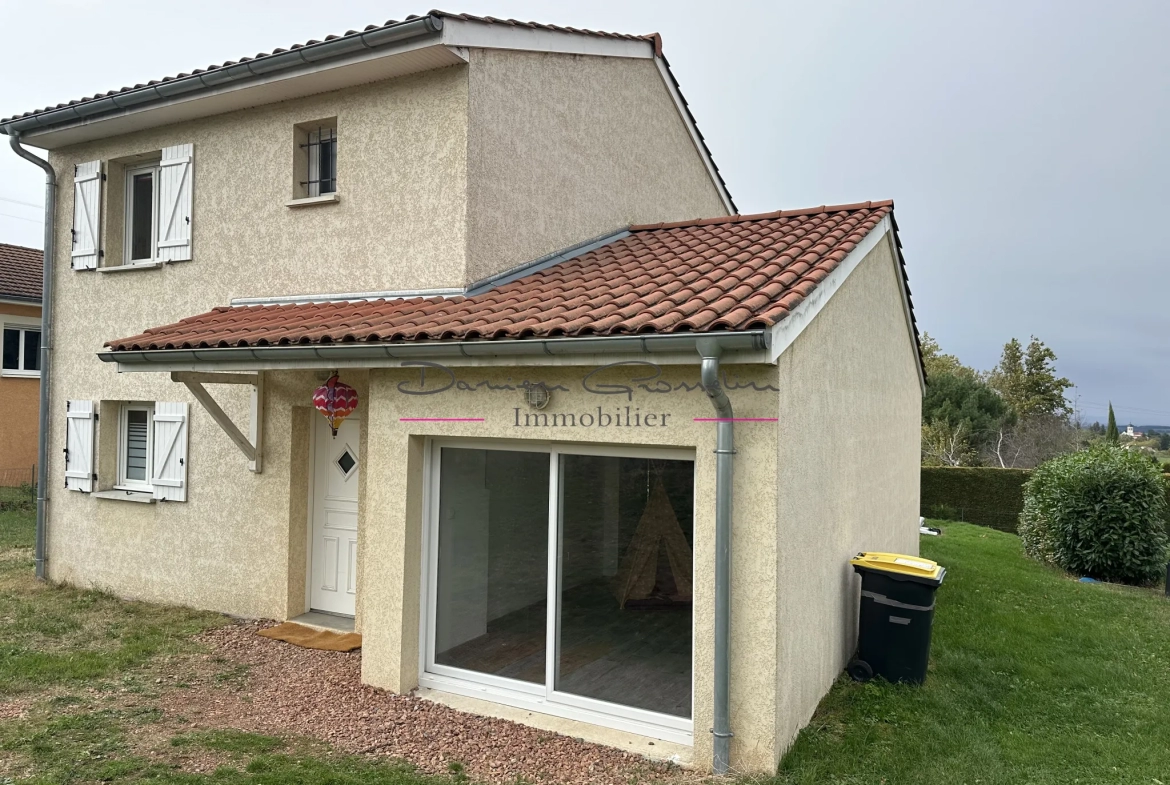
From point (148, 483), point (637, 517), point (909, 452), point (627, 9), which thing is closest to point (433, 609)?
point (637, 517)

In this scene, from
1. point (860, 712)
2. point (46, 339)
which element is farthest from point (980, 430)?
point (46, 339)

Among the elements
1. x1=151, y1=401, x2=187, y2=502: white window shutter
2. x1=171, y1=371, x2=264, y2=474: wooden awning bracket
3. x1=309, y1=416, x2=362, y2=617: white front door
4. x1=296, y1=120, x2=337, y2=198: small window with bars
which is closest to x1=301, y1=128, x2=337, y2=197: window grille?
x1=296, y1=120, x2=337, y2=198: small window with bars

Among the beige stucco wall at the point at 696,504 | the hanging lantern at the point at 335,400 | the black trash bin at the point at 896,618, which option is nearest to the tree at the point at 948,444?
the black trash bin at the point at 896,618

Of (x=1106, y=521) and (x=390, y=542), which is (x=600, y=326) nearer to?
(x=390, y=542)

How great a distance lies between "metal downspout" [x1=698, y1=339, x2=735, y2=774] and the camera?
5.11 metres

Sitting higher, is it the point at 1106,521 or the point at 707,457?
the point at 707,457

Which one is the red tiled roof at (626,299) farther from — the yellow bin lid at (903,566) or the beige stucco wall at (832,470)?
the yellow bin lid at (903,566)

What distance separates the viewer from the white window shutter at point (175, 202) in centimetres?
949

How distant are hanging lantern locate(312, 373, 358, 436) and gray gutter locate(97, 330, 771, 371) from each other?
1.05 m

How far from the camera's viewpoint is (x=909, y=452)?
37.9ft

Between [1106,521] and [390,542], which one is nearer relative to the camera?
[390,542]

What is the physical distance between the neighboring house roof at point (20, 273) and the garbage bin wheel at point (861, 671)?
19541 mm

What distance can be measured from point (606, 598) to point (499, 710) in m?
1.28

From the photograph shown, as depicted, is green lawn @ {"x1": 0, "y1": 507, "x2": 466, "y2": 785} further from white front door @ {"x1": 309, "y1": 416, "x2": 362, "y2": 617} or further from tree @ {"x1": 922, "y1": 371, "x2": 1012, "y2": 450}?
tree @ {"x1": 922, "y1": 371, "x2": 1012, "y2": 450}
